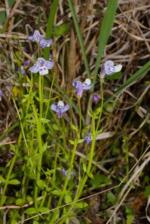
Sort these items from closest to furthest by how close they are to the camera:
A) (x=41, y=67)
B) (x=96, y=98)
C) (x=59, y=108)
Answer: (x=41, y=67) → (x=59, y=108) → (x=96, y=98)

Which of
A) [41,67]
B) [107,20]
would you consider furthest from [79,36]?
[41,67]

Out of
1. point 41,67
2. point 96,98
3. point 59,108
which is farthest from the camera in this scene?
point 96,98

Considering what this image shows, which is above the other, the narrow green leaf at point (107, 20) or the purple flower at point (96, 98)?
the narrow green leaf at point (107, 20)

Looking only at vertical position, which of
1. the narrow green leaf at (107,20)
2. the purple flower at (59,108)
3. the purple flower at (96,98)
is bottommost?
the purple flower at (96,98)

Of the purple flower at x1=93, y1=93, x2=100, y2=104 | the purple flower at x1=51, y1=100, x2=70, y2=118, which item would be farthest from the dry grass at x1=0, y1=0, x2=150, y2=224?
the purple flower at x1=51, y1=100, x2=70, y2=118

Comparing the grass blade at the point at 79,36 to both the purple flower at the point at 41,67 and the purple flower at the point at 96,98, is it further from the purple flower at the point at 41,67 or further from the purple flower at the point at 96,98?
the purple flower at the point at 41,67

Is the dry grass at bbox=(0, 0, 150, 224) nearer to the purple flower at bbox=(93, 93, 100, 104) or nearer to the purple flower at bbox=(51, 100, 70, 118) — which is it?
the purple flower at bbox=(93, 93, 100, 104)

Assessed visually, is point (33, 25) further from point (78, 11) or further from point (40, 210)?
point (40, 210)

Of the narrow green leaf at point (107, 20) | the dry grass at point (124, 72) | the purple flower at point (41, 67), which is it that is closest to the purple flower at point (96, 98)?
the dry grass at point (124, 72)

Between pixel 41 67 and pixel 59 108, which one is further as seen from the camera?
pixel 59 108

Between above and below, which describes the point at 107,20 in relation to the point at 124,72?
above

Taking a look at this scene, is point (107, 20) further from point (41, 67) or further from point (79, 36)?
point (41, 67)
